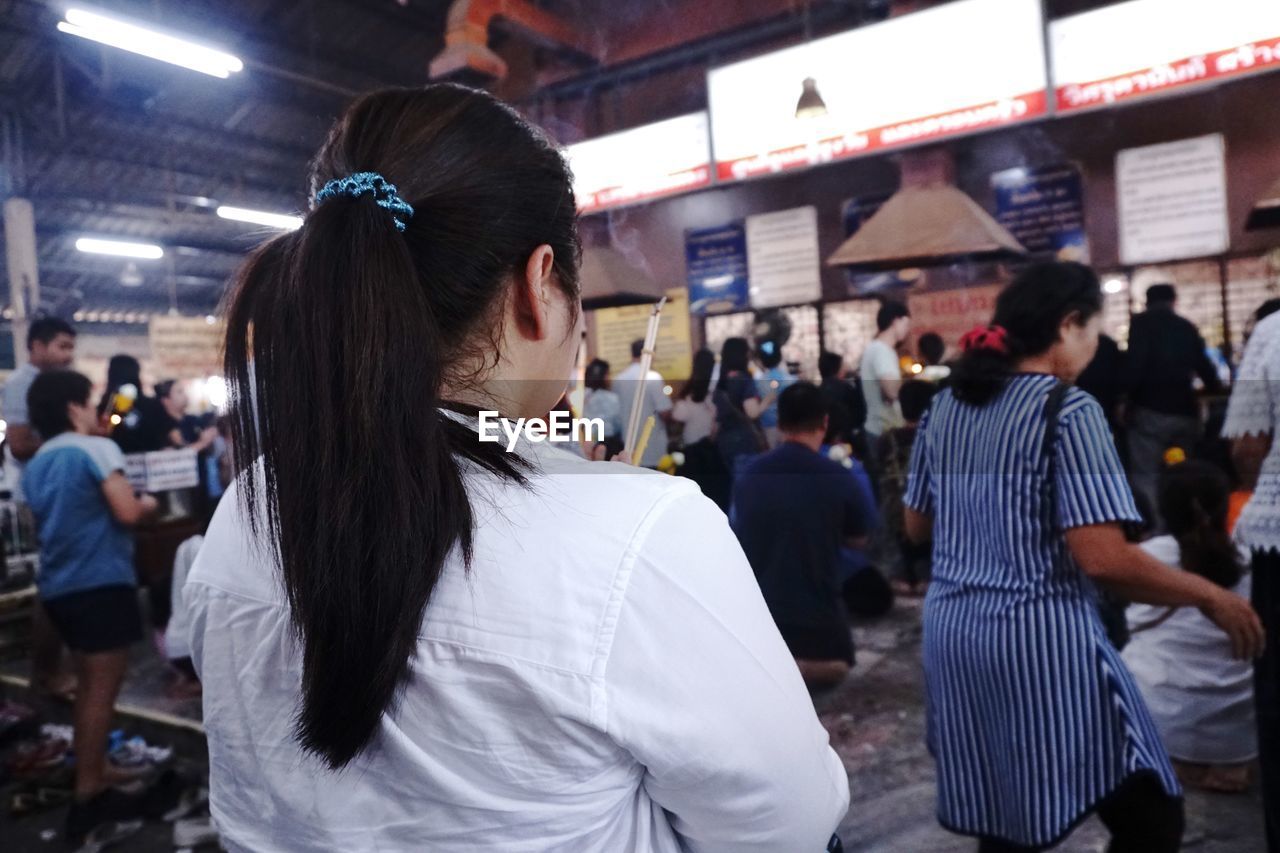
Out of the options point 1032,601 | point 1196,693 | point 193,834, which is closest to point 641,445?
point 1032,601

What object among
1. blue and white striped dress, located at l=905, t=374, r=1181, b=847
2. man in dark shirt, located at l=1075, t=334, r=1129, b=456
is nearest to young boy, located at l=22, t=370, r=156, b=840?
blue and white striped dress, located at l=905, t=374, r=1181, b=847

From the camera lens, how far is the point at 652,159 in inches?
35.2

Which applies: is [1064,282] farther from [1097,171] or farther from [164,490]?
[164,490]

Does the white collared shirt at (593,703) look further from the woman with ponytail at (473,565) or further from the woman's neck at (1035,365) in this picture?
the woman's neck at (1035,365)

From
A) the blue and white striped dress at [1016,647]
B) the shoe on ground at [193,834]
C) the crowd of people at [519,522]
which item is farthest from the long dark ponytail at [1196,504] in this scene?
the shoe on ground at [193,834]

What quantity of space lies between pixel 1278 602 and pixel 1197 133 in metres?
1.00

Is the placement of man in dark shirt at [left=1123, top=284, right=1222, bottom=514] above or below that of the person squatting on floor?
above

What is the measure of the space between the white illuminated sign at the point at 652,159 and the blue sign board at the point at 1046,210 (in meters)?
0.42

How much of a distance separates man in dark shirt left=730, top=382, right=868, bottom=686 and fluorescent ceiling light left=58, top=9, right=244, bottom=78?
6.94ft

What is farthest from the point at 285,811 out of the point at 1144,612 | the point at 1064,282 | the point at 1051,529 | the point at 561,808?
the point at 1144,612

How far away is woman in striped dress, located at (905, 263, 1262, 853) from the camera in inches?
40.0

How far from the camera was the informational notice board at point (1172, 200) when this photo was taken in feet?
2.29

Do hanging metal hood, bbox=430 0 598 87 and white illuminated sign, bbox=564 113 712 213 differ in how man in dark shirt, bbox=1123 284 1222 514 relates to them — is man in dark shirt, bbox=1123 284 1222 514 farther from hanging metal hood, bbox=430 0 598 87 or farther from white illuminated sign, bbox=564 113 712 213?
hanging metal hood, bbox=430 0 598 87

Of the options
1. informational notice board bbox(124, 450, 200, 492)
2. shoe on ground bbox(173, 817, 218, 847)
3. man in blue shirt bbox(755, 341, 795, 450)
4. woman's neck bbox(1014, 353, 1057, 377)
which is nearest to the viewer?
man in blue shirt bbox(755, 341, 795, 450)
